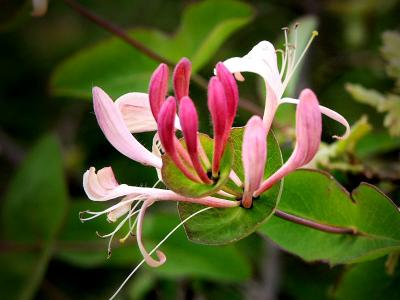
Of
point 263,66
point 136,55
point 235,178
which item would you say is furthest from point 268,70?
point 136,55

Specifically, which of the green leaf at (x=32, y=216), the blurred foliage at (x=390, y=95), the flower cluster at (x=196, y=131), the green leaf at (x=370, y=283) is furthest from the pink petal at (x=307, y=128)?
the green leaf at (x=32, y=216)

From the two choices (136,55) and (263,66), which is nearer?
(263,66)

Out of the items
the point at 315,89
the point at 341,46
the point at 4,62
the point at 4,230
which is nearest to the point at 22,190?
the point at 4,230

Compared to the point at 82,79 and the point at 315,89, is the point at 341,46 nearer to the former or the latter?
the point at 315,89

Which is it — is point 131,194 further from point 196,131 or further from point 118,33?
point 118,33

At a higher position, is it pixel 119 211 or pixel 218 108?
pixel 218 108
